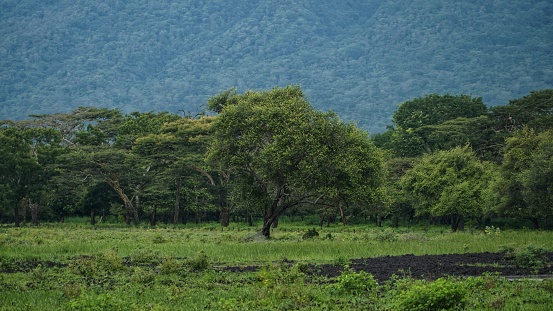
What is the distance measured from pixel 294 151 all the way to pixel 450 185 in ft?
84.1

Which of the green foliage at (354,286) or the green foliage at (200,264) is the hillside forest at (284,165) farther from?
the green foliage at (354,286)

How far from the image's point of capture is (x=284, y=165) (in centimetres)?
4678

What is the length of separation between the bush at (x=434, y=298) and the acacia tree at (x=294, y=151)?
28540 mm

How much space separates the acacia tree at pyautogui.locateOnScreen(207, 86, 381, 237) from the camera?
46.6 metres

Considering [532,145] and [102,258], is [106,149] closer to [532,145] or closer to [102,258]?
[532,145]

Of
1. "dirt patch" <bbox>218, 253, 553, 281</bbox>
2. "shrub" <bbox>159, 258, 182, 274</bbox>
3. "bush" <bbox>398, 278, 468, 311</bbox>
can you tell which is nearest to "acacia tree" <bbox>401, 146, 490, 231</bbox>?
"dirt patch" <bbox>218, 253, 553, 281</bbox>

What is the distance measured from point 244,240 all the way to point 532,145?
30796mm

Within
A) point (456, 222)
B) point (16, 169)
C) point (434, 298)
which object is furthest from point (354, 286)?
point (16, 169)

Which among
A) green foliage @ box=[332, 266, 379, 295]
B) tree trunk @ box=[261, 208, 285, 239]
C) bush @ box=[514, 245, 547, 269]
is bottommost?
green foliage @ box=[332, 266, 379, 295]

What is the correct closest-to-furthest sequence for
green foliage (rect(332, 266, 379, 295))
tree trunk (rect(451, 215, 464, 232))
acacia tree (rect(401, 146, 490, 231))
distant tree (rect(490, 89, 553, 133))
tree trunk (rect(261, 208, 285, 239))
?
green foliage (rect(332, 266, 379, 295)), tree trunk (rect(261, 208, 285, 239)), acacia tree (rect(401, 146, 490, 231)), tree trunk (rect(451, 215, 464, 232)), distant tree (rect(490, 89, 553, 133))

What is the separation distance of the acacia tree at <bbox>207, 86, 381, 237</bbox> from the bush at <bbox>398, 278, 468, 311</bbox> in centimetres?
2854

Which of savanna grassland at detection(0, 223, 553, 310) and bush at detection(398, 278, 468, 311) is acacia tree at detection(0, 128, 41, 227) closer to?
savanna grassland at detection(0, 223, 553, 310)

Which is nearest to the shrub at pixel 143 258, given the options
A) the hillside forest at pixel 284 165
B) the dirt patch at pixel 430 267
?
the dirt patch at pixel 430 267

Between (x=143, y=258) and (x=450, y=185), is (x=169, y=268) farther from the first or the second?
(x=450, y=185)
